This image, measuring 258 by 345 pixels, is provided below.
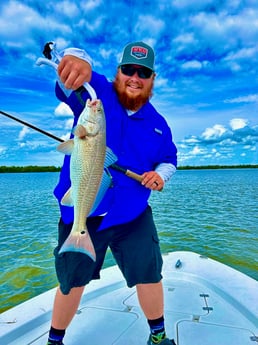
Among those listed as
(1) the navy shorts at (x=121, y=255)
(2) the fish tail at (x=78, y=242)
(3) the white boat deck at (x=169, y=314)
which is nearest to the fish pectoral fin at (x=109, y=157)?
(2) the fish tail at (x=78, y=242)

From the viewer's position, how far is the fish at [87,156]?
176 centimetres

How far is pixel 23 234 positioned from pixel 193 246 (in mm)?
5391

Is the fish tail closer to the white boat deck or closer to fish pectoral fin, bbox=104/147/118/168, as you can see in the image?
fish pectoral fin, bbox=104/147/118/168

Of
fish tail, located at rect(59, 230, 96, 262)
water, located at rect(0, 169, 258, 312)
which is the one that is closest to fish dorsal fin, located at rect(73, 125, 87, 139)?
fish tail, located at rect(59, 230, 96, 262)

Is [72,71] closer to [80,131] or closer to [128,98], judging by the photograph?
[80,131]

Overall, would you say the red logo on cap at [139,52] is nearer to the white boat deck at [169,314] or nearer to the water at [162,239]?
the white boat deck at [169,314]

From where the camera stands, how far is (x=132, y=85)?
258 centimetres

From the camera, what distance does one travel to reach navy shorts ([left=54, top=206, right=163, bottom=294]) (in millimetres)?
2535

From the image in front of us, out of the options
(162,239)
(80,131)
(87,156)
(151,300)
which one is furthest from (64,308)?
(162,239)

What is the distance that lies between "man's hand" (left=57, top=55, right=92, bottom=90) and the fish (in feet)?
0.83

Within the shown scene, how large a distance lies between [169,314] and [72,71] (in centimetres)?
258

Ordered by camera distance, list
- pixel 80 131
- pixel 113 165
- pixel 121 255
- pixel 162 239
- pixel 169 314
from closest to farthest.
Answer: pixel 80 131
pixel 113 165
pixel 121 255
pixel 169 314
pixel 162 239

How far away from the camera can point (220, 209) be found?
16.1 meters

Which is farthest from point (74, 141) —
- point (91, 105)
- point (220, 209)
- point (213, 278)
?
point (220, 209)
